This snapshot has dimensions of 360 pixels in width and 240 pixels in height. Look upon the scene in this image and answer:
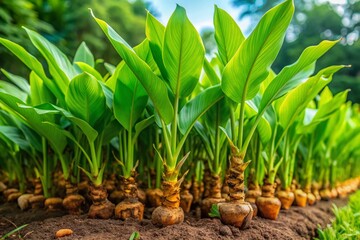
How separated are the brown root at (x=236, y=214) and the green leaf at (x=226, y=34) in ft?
1.85

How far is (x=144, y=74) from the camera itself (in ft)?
3.79

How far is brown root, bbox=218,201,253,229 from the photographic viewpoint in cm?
122

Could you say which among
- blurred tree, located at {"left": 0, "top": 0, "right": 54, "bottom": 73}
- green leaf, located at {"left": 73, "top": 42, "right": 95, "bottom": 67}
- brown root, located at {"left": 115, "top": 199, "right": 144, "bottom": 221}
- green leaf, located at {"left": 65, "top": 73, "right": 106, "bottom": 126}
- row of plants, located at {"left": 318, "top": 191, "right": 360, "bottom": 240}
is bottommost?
row of plants, located at {"left": 318, "top": 191, "right": 360, "bottom": 240}

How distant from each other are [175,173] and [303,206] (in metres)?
1.00

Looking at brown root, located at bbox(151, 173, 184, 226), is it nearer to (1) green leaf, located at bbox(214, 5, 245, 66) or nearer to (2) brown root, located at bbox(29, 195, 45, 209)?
(1) green leaf, located at bbox(214, 5, 245, 66)

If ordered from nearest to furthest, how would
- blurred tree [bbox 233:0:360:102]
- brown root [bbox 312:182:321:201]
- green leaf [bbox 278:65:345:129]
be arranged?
green leaf [bbox 278:65:345:129] → brown root [bbox 312:182:321:201] → blurred tree [bbox 233:0:360:102]

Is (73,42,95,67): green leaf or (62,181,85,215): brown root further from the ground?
(73,42,95,67): green leaf

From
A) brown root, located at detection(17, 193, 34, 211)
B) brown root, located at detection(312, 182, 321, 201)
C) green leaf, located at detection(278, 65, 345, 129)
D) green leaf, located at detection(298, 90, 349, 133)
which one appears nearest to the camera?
green leaf, located at detection(278, 65, 345, 129)

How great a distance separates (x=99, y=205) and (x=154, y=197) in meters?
0.27

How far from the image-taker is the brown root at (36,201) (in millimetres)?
1598

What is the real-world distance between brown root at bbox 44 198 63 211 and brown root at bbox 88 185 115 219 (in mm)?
270

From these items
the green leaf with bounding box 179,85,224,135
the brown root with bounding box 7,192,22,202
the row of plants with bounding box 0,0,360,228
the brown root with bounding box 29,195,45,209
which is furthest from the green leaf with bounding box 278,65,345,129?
the brown root with bounding box 7,192,22,202

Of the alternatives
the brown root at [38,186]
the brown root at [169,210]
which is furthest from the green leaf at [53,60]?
the brown root at [169,210]

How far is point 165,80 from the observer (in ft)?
4.20
